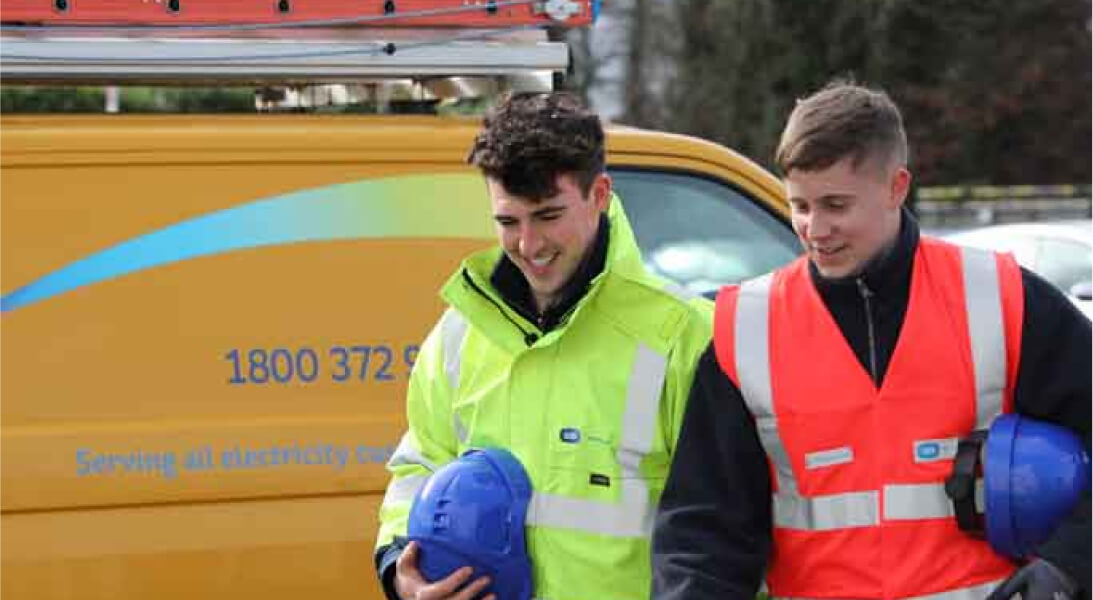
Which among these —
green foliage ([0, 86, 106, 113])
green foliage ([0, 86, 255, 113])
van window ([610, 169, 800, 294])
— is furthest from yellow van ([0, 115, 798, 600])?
green foliage ([0, 86, 106, 113])

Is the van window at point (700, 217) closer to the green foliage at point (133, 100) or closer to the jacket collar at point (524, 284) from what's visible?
the jacket collar at point (524, 284)

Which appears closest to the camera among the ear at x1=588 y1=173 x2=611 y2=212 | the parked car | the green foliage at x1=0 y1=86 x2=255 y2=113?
the ear at x1=588 y1=173 x2=611 y2=212

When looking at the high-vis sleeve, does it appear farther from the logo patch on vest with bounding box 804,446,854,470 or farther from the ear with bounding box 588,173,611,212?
the logo patch on vest with bounding box 804,446,854,470

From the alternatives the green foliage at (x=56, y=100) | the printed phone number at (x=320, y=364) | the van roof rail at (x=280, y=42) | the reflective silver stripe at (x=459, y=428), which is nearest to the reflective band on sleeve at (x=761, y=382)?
the reflective silver stripe at (x=459, y=428)

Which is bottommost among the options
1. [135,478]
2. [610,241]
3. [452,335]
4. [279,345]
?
[135,478]

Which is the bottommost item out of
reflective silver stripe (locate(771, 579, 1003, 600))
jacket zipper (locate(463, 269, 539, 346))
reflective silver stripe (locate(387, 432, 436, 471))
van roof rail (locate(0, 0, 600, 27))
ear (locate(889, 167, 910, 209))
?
reflective silver stripe (locate(387, 432, 436, 471))

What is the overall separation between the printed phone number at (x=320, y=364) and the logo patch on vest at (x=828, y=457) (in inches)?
71.1

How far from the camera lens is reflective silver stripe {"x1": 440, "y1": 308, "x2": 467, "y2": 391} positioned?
323 centimetres

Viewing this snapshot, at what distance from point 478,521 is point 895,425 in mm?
688

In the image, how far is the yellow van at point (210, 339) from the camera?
430 cm

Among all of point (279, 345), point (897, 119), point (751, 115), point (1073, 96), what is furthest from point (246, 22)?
point (1073, 96)

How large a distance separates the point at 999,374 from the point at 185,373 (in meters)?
2.19

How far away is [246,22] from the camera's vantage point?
4.58m

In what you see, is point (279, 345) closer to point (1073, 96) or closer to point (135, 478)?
point (135, 478)
